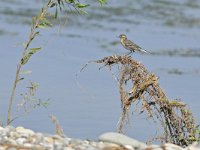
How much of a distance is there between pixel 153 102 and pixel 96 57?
8042mm

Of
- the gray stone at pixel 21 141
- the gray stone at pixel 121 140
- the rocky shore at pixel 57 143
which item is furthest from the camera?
the gray stone at pixel 121 140

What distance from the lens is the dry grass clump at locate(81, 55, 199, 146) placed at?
1023 centimetres

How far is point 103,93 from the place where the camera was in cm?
1479

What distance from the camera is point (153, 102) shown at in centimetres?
1038

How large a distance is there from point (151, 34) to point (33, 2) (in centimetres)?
523

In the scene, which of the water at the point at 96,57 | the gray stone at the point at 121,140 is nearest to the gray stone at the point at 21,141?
the gray stone at the point at 121,140

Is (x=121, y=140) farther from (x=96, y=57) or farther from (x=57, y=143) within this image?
(x=96, y=57)

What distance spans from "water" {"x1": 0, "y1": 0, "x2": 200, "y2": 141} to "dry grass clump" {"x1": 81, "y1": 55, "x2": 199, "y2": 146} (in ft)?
5.02

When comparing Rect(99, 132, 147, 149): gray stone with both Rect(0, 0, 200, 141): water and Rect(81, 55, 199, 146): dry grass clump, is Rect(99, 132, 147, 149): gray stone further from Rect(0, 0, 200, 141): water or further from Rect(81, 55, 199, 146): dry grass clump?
Rect(0, 0, 200, 141): water

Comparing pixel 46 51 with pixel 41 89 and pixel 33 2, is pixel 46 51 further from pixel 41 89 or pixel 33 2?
pixel 33 2

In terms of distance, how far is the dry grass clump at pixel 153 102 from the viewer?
1023 centimetres

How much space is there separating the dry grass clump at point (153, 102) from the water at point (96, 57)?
153cm

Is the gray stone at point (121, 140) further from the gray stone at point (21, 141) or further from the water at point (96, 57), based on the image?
the water at point (96, 57)

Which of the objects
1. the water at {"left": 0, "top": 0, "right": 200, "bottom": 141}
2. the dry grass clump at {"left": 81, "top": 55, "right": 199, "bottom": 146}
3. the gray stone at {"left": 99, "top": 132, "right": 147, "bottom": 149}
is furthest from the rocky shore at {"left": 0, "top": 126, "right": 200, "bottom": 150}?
the water at {"left": 0, "top": 0, "right": 200, "bottom": 141}
